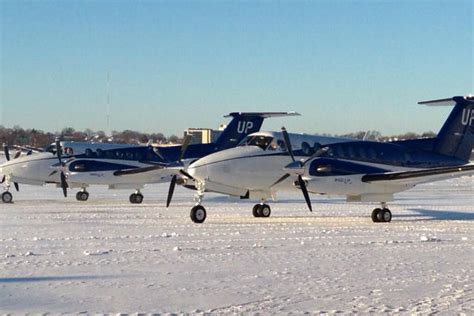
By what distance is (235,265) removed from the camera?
11.7 meters

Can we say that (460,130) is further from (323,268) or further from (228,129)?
→ (323,268)

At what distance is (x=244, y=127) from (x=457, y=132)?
9.44 m

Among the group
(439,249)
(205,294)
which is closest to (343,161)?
(439,249)

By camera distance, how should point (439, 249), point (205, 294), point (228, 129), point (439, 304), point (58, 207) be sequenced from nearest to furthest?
point (439, 304) < point (205, 294) < point (439, 249) < point (58, 207) < point (228, 129)

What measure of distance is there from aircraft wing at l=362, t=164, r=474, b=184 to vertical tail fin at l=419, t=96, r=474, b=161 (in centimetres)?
253

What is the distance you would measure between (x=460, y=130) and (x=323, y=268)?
13973 mm

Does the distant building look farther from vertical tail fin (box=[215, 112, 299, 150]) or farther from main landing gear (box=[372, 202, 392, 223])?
main landing gear (box=[372, 202, 392, 223])

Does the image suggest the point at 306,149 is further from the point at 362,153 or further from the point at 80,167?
the point at 80,167

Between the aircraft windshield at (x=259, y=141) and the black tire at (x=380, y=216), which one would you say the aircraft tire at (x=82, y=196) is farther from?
the black tire at (x=380, y=216)

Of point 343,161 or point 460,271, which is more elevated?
point 343,161

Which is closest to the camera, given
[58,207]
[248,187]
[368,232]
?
[368,232]

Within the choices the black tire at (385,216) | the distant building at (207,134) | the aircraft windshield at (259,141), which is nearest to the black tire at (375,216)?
the black tire at (385,216)

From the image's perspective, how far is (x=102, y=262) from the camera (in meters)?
11.8

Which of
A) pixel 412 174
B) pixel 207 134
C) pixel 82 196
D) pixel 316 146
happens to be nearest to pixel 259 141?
pixel 316 146
